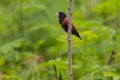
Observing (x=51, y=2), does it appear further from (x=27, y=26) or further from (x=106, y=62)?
(x=106, y=62)

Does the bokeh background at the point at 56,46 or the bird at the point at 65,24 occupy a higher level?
the bird at the point at 65,24

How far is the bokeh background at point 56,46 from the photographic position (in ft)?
14.4

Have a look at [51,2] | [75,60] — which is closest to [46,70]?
[75,60]

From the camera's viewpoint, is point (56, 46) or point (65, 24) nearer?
point (65, 24)

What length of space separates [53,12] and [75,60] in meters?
2.18

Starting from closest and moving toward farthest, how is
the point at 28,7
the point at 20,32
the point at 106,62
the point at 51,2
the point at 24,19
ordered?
the point at 106,62
the point at 28,7
the point at 20,32
the point at 24,19
the point at 51,2

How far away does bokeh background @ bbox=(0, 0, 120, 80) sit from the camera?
439cm

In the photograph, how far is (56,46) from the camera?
541 cm

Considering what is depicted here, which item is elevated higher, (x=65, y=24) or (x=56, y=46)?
(x=65, y=24)

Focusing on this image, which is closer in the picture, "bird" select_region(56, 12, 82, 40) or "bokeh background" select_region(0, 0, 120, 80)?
"bird" select_region(56, 12, 82, 40)

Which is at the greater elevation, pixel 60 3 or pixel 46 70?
pixel 60 3

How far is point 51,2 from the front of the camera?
7.98 m

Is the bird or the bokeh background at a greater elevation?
the bird

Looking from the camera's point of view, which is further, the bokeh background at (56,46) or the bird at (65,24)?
the bokeh background at (56,46)
